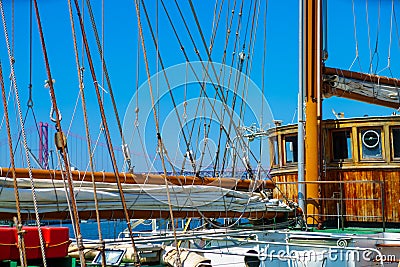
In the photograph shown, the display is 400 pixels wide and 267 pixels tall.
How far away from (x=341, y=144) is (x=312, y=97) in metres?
1.30

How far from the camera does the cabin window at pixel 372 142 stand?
13.5 metres

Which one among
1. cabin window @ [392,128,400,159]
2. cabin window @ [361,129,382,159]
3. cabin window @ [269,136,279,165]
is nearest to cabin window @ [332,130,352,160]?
cabin window @ [361,129,382,159]

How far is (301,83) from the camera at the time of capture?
13578 mm

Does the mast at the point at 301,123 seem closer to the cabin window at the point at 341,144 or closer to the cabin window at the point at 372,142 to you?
the cabin window at the point at 341,144

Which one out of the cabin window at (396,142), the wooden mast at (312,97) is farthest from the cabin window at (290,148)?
the cabin window at (396,142)

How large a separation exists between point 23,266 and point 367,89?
11361 millimetres

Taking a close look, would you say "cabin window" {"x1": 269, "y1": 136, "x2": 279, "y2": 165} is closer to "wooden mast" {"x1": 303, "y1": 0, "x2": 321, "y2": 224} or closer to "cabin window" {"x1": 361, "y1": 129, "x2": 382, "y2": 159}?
"wooden mast" {"x1": 303, "y1": 0, "x2": 321, "y2": 224}

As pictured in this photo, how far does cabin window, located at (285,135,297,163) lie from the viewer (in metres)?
14.5

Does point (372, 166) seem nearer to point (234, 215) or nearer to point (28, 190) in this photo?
point (234, 215)

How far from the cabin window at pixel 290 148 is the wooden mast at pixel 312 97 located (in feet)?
3.90

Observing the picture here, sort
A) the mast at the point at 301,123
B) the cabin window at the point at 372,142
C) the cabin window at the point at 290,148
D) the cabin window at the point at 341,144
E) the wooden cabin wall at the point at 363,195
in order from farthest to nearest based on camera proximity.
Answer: the cabin window at the point at 290,148 → the cabin window at the point at 341,144 → the cabin window at the point at 372,142 → the wooden cabin wall at the point at 363,195 → the mast at the point at 301,123

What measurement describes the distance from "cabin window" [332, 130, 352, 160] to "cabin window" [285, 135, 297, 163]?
104 centimetres

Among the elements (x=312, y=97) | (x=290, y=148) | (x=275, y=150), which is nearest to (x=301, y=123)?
(x=312, y=97)

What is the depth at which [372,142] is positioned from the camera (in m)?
13.6
